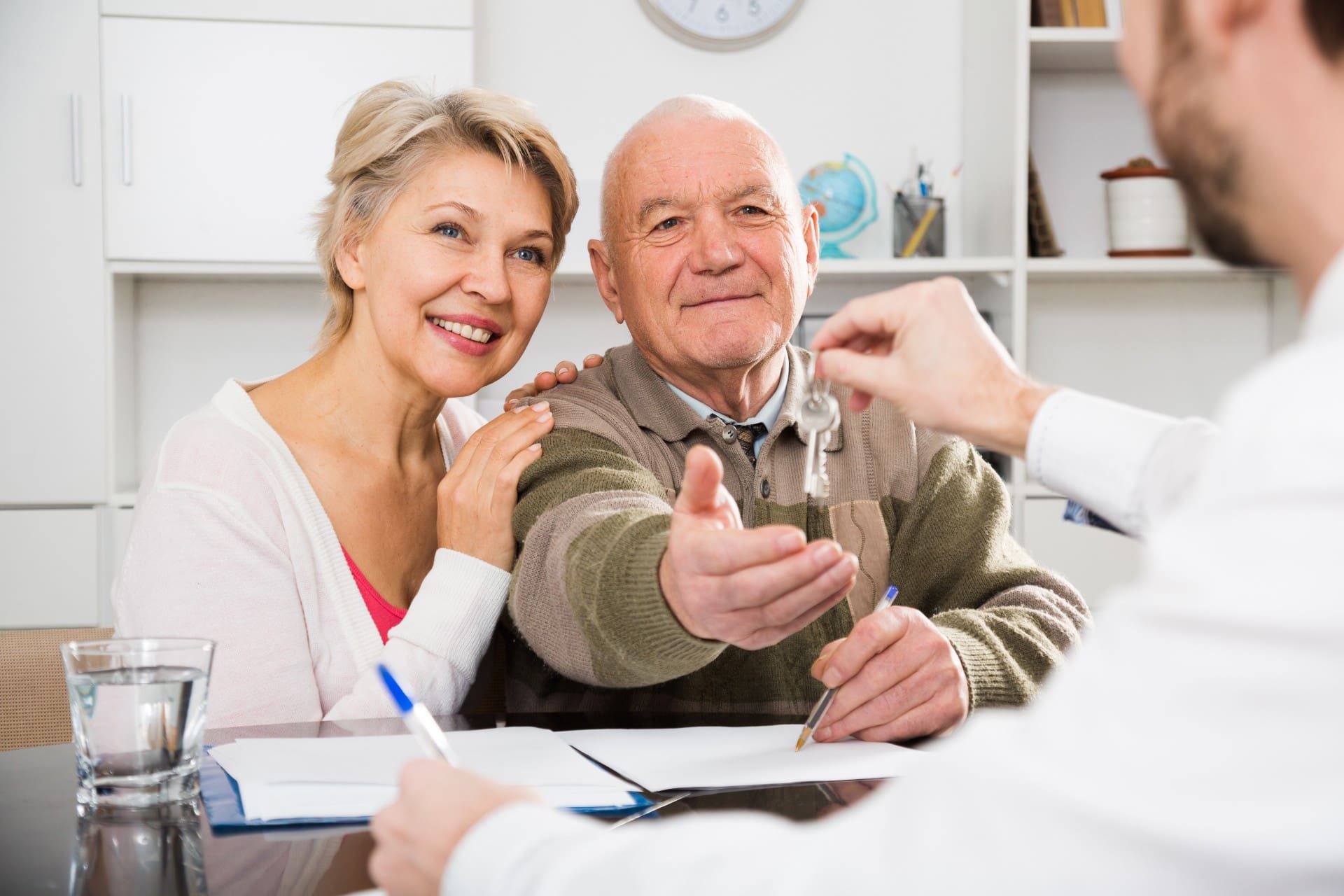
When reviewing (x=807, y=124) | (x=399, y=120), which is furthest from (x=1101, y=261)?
(x=399, y=120)

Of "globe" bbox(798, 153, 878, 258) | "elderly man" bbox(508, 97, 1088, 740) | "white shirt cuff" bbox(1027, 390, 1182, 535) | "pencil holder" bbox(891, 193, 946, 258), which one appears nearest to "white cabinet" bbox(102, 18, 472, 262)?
"globe" bbox(798, 153, 878, 258)

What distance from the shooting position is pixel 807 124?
3176 mm

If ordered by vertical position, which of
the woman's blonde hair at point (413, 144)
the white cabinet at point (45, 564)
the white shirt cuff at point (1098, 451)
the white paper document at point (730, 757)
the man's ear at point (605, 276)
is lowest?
the white cabinet at point (45, 564)

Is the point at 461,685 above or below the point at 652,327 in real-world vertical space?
below

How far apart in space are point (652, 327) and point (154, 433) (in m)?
1.92

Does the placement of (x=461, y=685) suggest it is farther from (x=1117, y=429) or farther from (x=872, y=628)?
(x=1117, y=429)

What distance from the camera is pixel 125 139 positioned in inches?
106

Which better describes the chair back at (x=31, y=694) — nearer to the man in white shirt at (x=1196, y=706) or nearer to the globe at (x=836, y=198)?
the man in white shirt at (x=1196, y=706)

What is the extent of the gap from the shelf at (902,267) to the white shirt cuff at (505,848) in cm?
234

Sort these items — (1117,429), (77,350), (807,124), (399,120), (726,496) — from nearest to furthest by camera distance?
(1117,429) → (726,496) → (399,120) → (77,350) → (807,124)

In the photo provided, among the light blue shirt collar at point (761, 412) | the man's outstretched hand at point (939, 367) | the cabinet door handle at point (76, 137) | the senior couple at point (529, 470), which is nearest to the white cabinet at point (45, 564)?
the cabinet door handle at point (76, 137)

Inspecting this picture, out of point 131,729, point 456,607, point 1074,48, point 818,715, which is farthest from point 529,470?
point 1074,48

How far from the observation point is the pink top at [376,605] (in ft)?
4.95

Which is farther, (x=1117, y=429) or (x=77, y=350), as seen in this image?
(x=77, y=350)
